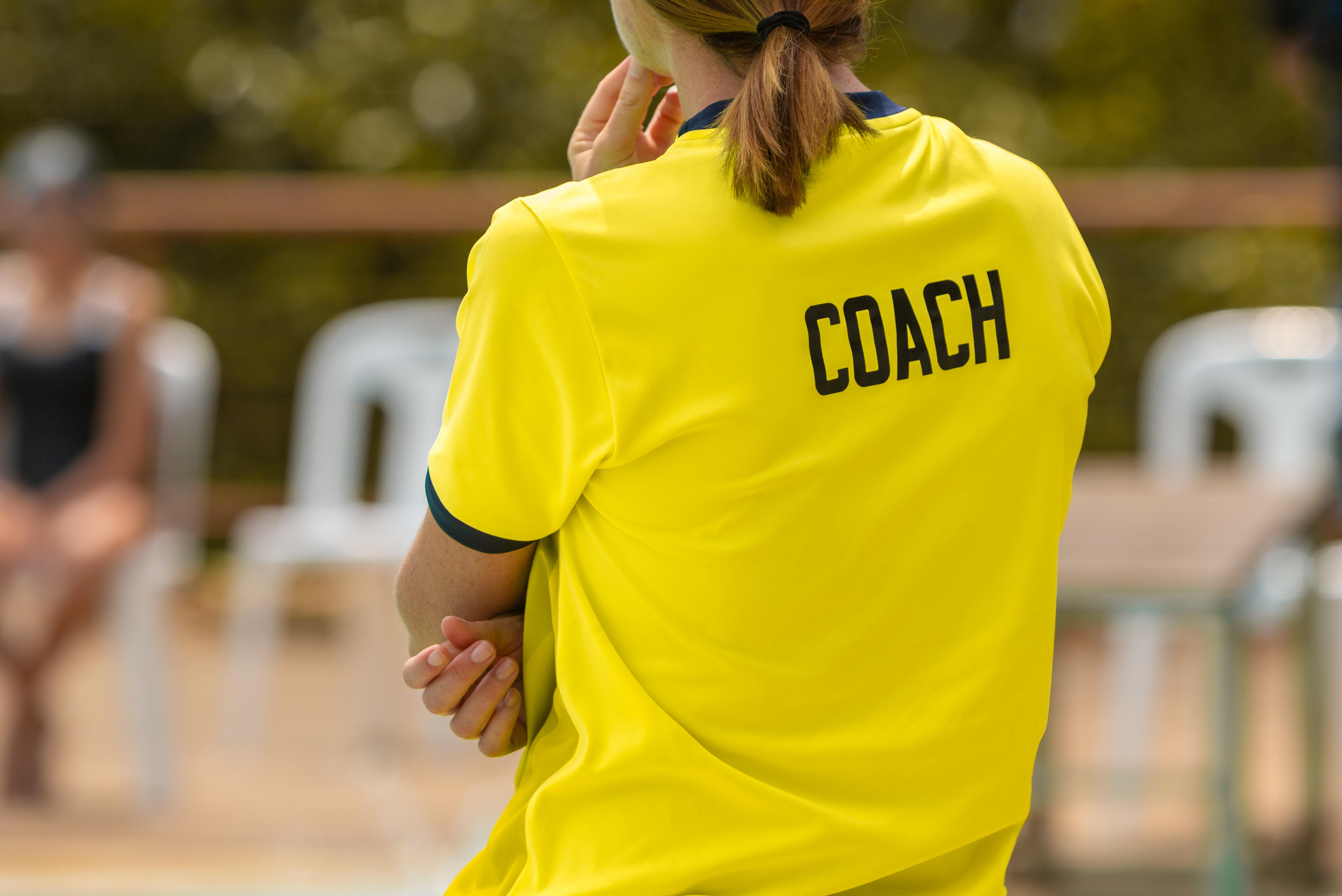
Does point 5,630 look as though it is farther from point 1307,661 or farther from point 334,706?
point 1307,661

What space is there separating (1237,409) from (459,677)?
10.4ft

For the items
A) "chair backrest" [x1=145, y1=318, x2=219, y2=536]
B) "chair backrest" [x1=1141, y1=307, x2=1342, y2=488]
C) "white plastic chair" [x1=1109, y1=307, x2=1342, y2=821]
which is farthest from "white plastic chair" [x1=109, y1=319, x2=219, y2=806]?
"chair backrest" [x1=1141, y1=307, x2=1342, y2=488]

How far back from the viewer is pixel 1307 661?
2.48m

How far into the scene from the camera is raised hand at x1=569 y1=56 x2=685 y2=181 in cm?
98

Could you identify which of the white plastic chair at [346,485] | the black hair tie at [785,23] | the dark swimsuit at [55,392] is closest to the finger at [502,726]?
the black hair tie at [785,23]

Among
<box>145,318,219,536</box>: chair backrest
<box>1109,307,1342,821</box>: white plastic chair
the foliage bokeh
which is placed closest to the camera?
<box>1109,307,1342,821</box>: white plastic chair

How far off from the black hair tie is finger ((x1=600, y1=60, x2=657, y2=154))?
0.13m

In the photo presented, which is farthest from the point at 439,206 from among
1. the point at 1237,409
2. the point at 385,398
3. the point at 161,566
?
the point at 1237,409

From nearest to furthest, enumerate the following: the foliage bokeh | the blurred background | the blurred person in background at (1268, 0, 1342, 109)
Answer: the blurred person in background at (1268, 0, 1342, 109)
the blurred background
the foliage bokeh

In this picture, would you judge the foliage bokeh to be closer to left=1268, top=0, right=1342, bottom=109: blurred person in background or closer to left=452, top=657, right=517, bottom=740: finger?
left=1268, top=0, right=1342, bottom=109: blurred person in background

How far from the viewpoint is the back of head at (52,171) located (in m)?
3.59

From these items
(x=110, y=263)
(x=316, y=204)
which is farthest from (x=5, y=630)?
(x=316, y=204)

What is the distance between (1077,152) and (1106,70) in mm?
723

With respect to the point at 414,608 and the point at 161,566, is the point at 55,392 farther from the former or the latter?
the point at 414,608
